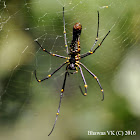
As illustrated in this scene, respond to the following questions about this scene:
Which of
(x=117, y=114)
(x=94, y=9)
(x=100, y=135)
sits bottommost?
(x=100, y=135)

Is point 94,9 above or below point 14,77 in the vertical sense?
above

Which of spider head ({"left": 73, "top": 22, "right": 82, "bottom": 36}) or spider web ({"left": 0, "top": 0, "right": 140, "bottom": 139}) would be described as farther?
spider web ({"left": 0, "top": 0, "right": 140, "bottom": 139})

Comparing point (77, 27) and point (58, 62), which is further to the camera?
point (58, 62)

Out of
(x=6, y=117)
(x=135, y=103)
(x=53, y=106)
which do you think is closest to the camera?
(x=135, y=103)

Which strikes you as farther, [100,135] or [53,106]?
[53,106]

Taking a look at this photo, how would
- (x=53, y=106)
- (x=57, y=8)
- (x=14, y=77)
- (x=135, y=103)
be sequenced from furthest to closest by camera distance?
(x=53, y=106)
(x=14, y=77)
(x=135, y=103)
(x=57, y=8)

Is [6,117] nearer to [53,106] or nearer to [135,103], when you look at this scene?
[53,106]

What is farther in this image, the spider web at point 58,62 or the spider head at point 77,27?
the spider web at point 58,62

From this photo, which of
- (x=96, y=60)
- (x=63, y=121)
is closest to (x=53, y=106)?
(x=63, y=121)
